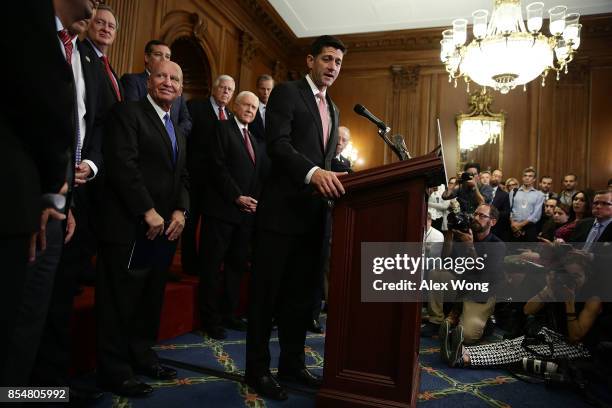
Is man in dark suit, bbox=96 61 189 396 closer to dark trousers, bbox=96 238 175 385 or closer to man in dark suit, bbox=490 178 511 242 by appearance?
dark trousers, bbox=96 238 175 385

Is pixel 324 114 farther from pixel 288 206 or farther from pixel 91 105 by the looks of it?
pixel 91 105

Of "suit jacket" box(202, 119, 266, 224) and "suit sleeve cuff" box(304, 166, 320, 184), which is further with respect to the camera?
"suit jacket" box(202, 119, 266, 224)

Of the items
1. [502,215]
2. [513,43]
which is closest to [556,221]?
[502,215]

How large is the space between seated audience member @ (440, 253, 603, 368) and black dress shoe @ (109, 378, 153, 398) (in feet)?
5.35

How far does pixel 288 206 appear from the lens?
1.71 metres

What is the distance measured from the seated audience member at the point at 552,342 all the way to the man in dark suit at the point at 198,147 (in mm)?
1762

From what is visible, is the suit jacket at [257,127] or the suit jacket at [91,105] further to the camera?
the suit jacket at [257,127]

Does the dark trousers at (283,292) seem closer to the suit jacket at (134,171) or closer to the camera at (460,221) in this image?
the suit jacket at (134,171)

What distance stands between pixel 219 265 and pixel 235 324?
45 centimetres

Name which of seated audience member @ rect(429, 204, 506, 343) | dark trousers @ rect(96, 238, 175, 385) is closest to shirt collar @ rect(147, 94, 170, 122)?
dark trousers @ rect(96, 238, 175, 385)

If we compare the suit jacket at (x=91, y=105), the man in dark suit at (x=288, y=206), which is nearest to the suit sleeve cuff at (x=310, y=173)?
the man in dark suit at (x=288, y=206)

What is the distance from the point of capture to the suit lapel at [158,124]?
69.8 inches

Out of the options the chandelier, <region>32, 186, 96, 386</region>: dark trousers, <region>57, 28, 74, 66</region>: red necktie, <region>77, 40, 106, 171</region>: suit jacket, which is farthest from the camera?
the chandelier

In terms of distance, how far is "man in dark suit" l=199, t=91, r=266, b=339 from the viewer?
2.67 meters
